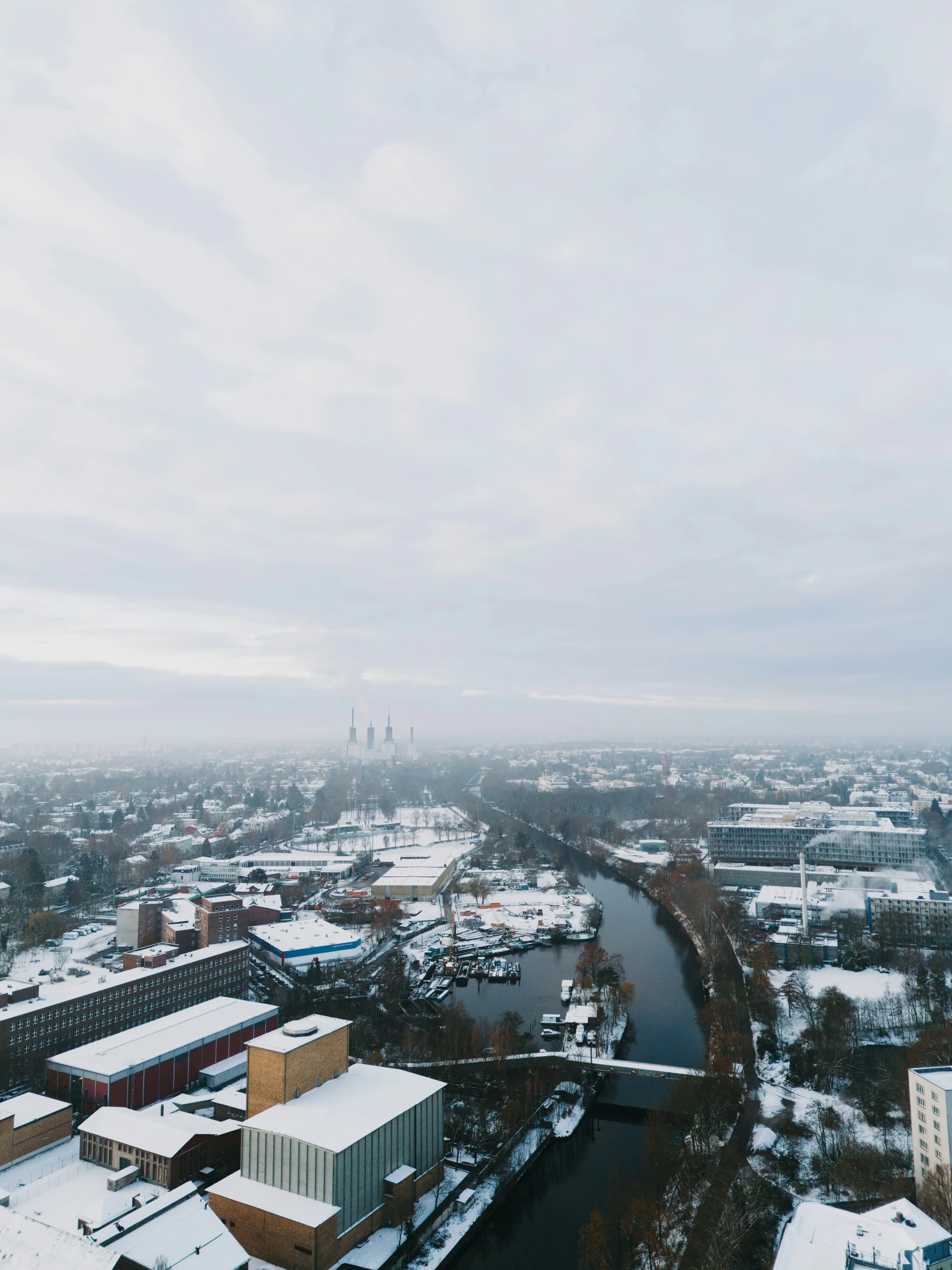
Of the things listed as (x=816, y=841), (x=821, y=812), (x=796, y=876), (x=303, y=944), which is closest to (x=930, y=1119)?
(x=303, y=944)

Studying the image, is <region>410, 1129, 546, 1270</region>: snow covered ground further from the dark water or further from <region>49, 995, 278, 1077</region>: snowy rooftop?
<region>49, 995, 278, 1077</region>: snowy rooftop

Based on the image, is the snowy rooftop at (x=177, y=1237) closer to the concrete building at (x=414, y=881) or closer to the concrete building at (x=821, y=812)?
the concrete building at (x=414, y=881)

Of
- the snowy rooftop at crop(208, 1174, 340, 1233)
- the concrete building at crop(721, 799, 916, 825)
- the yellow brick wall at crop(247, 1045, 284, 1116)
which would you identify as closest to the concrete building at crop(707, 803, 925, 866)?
the concrete building at crop(721, 799, 916, 825)

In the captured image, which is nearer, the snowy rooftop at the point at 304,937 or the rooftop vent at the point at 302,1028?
the rooftop vent at the point at 302,1028

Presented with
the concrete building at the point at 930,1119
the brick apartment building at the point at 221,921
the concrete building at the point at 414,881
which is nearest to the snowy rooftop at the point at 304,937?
the brick apartment building at the point at 221,921

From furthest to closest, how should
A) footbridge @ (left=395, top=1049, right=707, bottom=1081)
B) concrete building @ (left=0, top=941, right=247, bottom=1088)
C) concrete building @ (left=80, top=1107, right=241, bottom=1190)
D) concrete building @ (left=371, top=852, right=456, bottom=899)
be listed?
concrete building @ (left=371, top=852, right=456, bottom=899), concrete building @ (left=0, top=941, right=247, bottom=1088), footbridge @ (left=395, top=1049, right=707, bottom=1081), concrete building @ (left=80, top=1107, right=241, bottom=1190)

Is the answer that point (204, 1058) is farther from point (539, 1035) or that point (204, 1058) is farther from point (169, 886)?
point (169, 886)
